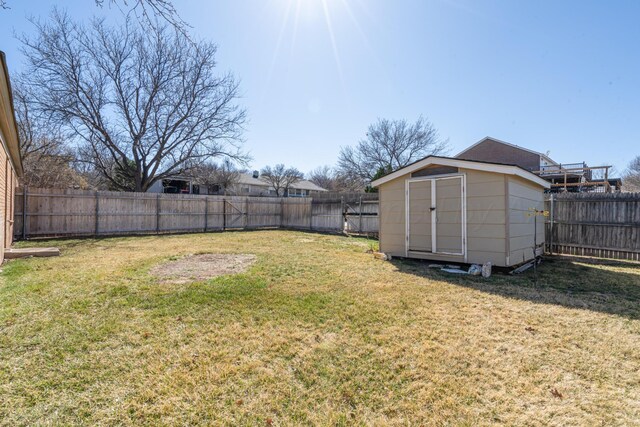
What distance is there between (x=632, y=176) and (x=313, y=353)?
4939 cm

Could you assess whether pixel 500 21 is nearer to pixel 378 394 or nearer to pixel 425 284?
pixel 425 284

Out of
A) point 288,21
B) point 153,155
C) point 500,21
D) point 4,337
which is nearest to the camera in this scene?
point 4,337

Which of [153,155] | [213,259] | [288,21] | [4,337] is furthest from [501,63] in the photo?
[153,155]

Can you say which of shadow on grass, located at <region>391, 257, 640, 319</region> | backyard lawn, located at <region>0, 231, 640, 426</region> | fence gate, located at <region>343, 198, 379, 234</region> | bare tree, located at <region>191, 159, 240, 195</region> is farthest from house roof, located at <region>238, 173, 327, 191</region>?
backyard lawn, located at <region>0, 231, 640, 426</region>

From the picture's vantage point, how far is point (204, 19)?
368cm

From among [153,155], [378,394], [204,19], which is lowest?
[378,394]

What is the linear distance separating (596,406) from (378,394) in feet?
4.40

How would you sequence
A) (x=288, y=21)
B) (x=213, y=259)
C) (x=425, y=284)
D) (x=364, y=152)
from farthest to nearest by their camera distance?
(x=364, y=152) < (x=213, y=259) < (x=425, y=284) < (x=288, y=21)

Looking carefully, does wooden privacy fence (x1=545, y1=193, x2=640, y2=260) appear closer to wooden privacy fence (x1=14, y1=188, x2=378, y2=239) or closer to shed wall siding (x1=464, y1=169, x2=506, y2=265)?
shed wall siding (x1=464, y1=169, x2=506, y2=265)

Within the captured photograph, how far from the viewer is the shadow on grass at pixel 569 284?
Answer: 3861 mm

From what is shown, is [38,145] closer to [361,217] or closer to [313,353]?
[361,217]

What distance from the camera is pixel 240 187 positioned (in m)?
35.5

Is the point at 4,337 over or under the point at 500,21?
under

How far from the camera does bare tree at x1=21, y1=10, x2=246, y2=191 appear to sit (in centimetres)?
1407
